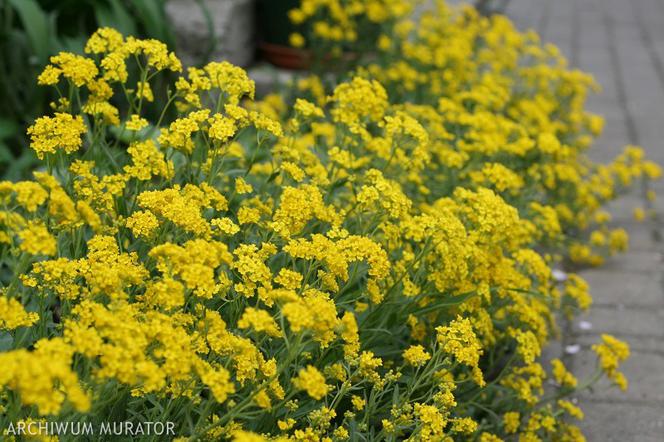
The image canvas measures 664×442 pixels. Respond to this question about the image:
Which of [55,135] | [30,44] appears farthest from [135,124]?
[30,44]

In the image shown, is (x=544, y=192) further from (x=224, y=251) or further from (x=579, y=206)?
(x=224, y=251)

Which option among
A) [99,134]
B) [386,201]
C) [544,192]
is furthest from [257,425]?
[544,192]

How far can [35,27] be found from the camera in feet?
13.4

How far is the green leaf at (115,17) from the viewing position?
173 inches

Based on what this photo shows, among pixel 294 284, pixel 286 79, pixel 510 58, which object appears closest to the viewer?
pixel 294 284

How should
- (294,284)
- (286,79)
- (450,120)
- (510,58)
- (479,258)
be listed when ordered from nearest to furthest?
(294,284) → (479,258) → (450,120) → (510,58) → (286,79)

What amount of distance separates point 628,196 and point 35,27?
301 cm

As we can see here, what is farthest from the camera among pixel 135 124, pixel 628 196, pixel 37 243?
pixel 628 196

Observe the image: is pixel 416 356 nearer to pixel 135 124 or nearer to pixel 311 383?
pixel 311 383

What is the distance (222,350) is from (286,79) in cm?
370

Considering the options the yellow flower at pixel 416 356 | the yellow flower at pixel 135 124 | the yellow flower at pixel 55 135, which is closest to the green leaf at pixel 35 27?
the yellow flower at pixel 135 124

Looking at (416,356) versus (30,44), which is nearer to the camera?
(416,356)

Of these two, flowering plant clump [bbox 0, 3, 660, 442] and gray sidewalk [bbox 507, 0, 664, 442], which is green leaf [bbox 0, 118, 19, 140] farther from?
gray sidewalk [bbox 507, 0, 664, 442]

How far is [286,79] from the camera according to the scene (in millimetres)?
5402
